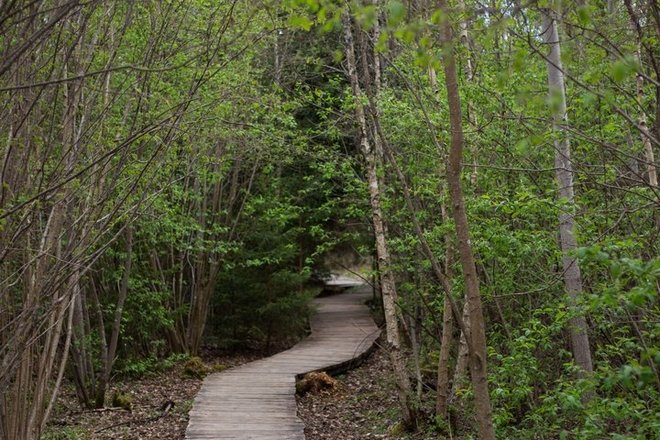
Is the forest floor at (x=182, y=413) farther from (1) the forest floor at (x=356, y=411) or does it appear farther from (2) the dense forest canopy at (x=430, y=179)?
(2) the dense forest canopy at (x=430, y=179)

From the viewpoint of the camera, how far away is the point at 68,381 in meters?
11.1

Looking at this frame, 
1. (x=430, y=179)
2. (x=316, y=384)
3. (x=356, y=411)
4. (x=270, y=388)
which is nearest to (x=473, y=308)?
(x=430, y=179)

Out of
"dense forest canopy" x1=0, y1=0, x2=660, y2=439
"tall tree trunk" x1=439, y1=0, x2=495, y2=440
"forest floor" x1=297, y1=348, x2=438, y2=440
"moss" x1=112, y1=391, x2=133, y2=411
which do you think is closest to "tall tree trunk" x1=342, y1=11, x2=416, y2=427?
"dense forest canopy" x1=0, y1=0, x2=660, y2=439

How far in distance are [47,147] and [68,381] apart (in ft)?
22.0

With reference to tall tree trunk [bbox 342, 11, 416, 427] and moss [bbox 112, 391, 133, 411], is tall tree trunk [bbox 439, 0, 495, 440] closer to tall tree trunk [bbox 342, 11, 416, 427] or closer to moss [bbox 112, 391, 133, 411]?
tall tree trunk [bbox 342, 11, 416, 427]

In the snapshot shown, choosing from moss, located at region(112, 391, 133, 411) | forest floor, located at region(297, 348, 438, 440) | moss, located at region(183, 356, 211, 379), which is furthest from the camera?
moss, located at region(183, 356, 211, 379)

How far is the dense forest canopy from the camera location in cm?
423

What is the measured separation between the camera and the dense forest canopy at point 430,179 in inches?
167

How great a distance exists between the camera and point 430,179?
7.38 metres

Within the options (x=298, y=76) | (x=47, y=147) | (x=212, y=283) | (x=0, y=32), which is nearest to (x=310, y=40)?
(x=298, y=76)

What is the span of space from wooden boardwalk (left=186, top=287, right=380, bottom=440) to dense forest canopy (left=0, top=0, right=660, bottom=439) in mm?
1316

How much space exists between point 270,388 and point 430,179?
13.6ft

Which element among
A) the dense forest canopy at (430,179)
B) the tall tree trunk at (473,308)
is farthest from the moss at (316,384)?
the tall tree trunk at (473,308)

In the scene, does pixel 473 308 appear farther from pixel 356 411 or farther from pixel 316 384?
pixel 316 384
